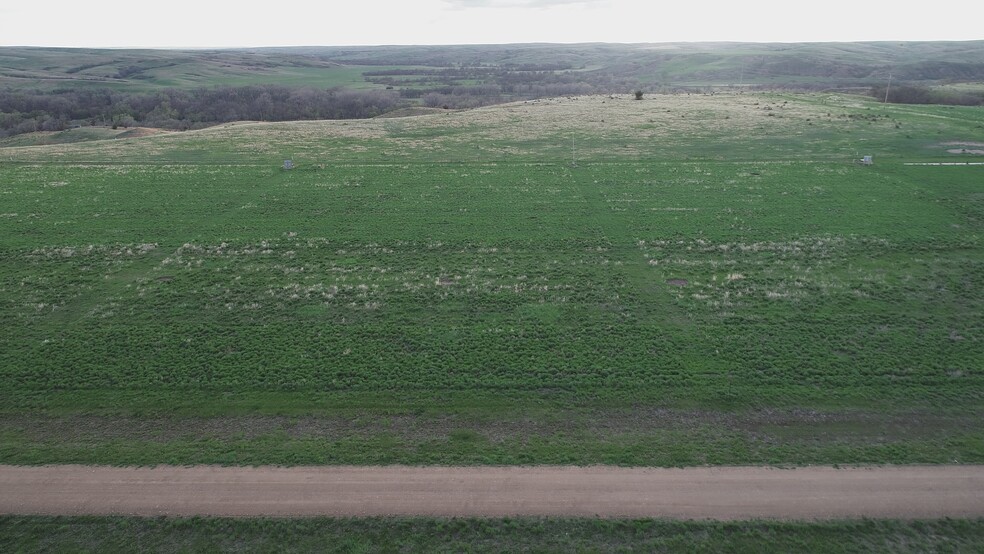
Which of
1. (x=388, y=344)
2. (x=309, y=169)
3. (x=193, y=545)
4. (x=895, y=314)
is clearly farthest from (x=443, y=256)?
(x=309, y=169)

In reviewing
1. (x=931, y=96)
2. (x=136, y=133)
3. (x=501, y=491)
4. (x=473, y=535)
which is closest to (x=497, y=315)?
(x=501, y=491)

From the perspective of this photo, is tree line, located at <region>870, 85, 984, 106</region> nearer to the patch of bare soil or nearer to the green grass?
the green grass

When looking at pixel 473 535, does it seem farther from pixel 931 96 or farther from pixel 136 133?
pixel 931 96

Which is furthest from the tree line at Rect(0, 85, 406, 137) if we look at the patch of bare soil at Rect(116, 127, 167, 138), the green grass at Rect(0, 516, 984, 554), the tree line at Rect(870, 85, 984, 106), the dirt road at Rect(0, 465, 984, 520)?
the tree line at Rect(870, 85, 984, 106)

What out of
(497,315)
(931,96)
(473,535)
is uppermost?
(931,96)

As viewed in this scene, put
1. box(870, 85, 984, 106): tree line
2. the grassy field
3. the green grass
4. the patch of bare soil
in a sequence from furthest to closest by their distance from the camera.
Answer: box(870, 85, 984, 106): tree line < the patch of bare soil < the grassy field < the green grass

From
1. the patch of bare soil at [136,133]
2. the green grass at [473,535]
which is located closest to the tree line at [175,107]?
the patch of bare soil at [136,133]
